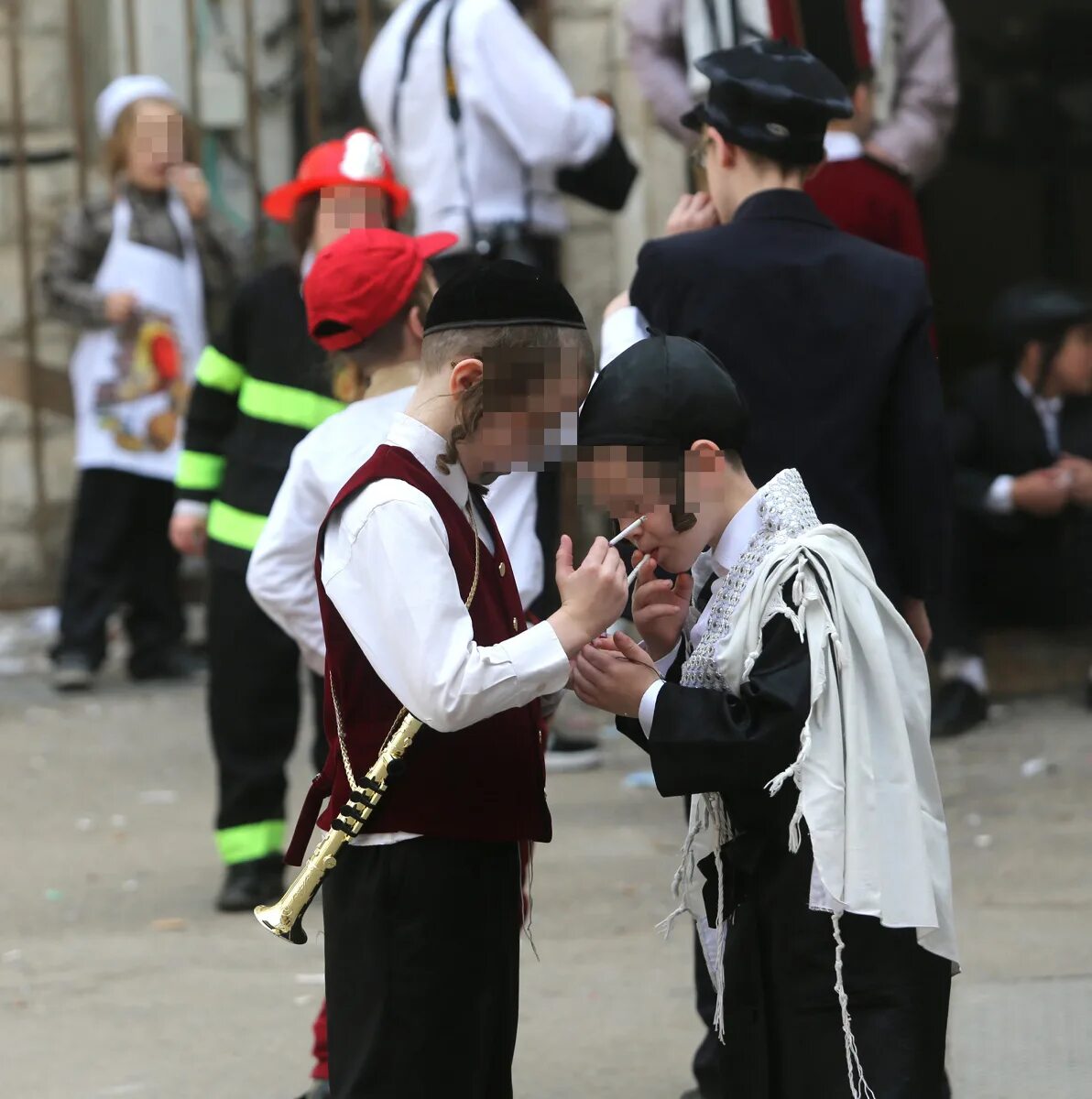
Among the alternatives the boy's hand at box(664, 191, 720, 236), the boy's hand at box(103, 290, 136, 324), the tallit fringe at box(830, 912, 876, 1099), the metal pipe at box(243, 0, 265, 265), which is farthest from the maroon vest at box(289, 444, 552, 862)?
the metal pipe at box(243, 0, 265, 265)

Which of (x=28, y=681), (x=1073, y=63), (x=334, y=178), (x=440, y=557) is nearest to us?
(x=440, y=557)

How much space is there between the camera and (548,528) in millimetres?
5133

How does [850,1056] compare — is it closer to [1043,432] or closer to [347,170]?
[347,170]

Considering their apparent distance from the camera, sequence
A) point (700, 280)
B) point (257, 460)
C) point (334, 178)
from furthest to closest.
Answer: point (257, 460)
point (334, 178)
point (700, 280)

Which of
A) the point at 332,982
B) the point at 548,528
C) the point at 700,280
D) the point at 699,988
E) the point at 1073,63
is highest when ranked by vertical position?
the point at 1073,63

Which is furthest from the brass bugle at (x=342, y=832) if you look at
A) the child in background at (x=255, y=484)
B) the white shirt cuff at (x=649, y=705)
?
the child in background at (x=255, y=484)

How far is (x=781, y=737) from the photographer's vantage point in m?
2.71

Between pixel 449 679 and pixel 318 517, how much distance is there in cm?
155

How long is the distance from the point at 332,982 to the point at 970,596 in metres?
4.47

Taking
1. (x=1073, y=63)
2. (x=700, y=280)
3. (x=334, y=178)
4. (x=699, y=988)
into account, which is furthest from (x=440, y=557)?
(x=1073, y=63)

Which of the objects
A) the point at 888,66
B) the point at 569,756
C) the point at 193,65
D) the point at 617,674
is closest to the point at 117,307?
the point at 193,65

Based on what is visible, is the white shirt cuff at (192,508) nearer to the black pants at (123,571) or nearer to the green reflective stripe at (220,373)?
the green reflective stripe at (220,373)

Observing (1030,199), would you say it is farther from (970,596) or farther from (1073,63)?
(970,596)

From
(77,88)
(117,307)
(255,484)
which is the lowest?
(255,484)
